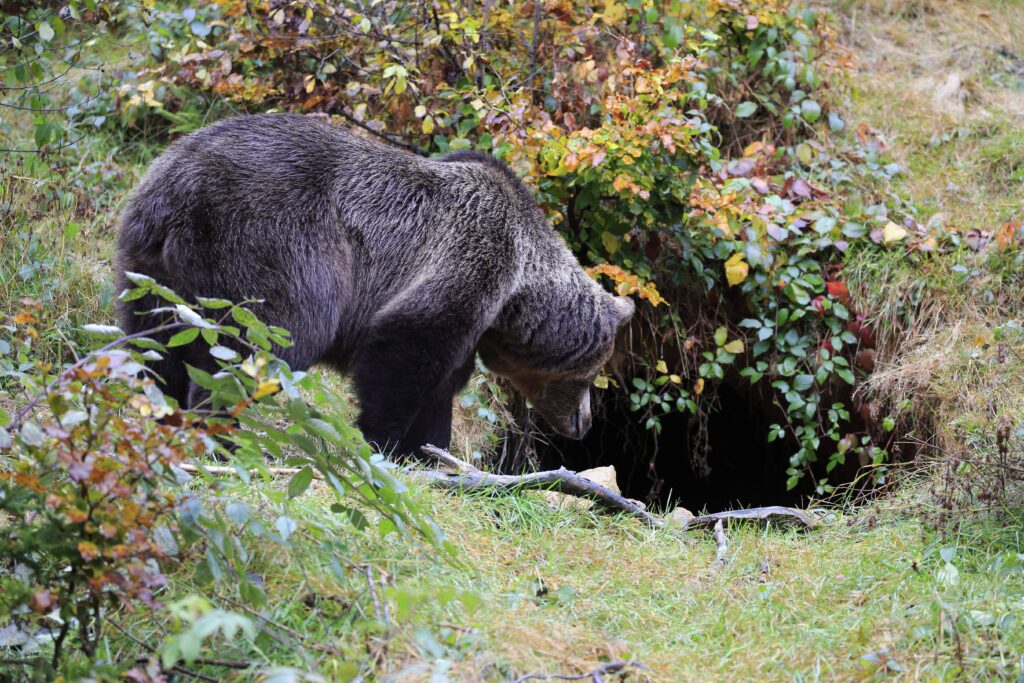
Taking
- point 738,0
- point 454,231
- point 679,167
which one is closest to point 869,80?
point 738,0

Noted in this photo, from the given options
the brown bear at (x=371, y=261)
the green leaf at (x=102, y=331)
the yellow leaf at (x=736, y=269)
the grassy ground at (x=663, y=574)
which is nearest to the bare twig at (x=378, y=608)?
the grassy ground at (x=663, y=574)

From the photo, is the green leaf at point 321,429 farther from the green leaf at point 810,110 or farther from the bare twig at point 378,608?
the green leaf at point 810,110

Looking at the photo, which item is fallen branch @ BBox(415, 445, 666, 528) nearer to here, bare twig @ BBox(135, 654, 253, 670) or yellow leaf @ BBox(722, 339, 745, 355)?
bare twig @ BBox(135, 654, 253, 670)

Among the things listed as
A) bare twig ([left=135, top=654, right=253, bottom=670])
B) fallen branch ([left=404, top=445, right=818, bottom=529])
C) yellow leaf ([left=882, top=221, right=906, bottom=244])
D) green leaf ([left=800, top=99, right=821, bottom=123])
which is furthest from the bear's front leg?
green leaf ([left=800, top=99, right=821, bottom=123])

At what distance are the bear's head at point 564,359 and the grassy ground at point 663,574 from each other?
4.92ft

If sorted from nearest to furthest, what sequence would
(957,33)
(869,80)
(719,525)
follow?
(719,525) < (869,80) < (957,33)

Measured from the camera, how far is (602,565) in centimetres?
432

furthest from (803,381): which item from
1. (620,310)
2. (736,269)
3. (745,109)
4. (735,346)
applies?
(745,109)

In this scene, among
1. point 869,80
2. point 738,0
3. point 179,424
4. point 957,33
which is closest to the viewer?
point 179,424

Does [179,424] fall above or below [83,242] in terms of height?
above

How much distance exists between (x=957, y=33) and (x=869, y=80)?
4.68 feet

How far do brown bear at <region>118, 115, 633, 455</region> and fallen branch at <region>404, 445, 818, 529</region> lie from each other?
68 cm

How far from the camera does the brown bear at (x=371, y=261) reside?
189 inches

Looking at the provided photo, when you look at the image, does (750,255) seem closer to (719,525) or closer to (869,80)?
(719,525)
